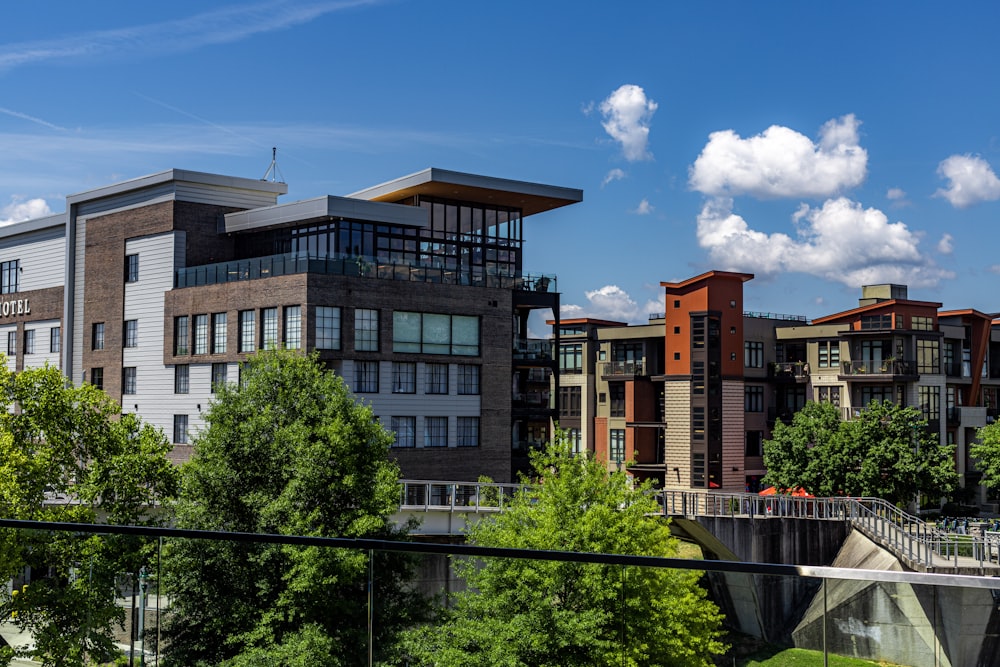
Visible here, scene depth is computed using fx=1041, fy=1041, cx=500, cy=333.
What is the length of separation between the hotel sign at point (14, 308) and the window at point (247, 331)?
2414 cm

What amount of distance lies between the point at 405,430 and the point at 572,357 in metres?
43.2

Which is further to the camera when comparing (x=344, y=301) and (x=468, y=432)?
(x=468, y=432)

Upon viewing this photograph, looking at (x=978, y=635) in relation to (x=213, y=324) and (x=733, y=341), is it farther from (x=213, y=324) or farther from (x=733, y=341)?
(x=733, y=341)

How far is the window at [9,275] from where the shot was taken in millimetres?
68506

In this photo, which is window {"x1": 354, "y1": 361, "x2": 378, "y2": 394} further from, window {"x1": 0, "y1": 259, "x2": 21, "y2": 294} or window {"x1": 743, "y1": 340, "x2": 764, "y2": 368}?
window {"x1": 743, "y1": 340, "x2": 764, "y2": 368}

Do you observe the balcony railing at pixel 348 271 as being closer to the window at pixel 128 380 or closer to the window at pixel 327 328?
the window at pixel 327 328

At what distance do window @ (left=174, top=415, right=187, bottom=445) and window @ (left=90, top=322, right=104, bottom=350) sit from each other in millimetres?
9963

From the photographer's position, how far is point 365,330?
157ft

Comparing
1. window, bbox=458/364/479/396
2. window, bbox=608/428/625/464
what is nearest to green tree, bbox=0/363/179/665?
window, bbox=458/364/479/396

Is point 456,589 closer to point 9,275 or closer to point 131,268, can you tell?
point 131,268

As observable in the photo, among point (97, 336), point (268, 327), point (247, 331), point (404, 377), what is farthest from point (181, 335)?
point (404, 377)

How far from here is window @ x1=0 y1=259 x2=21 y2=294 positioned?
68.5 metres

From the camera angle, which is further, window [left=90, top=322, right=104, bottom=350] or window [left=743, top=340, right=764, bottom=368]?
window [left=743, top=340, right=764, bottom=368]

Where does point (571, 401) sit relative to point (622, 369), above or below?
below
